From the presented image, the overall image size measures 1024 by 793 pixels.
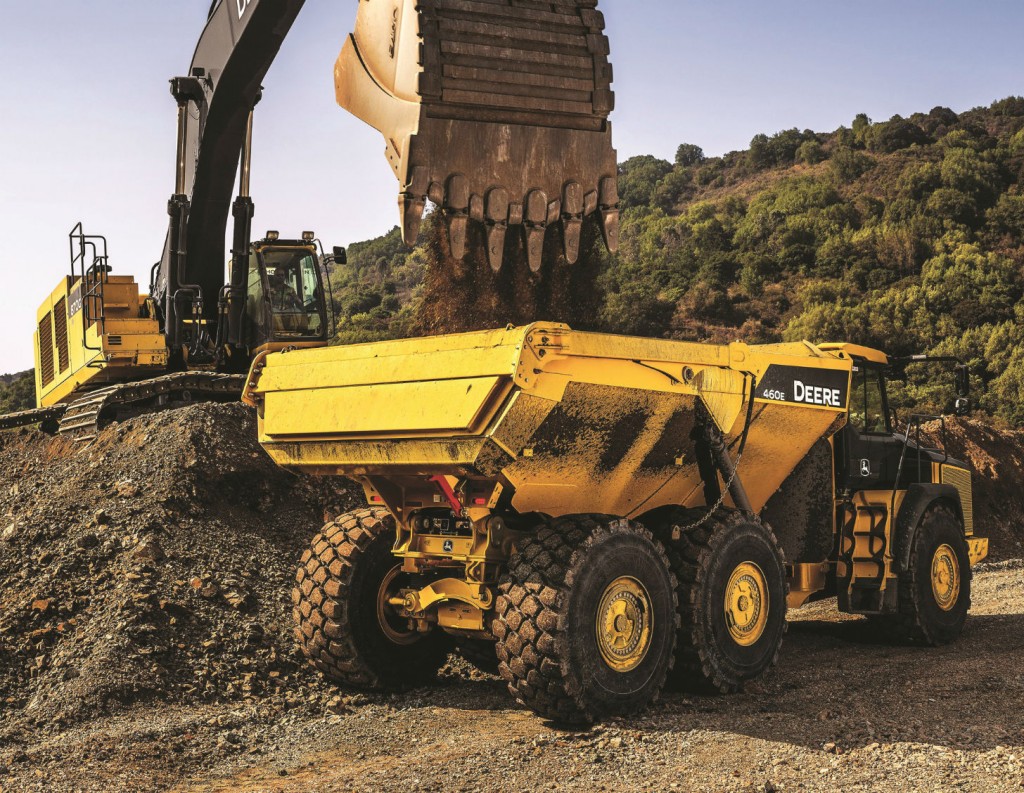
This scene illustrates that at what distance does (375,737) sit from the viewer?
592 centimetres

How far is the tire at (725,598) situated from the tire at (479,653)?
1.18m

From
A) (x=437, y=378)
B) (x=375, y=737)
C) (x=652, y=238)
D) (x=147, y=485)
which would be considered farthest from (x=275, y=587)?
(x=652, y=238)

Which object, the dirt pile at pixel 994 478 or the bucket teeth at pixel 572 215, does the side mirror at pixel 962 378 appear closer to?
the bucket teeth at pixel 572 215

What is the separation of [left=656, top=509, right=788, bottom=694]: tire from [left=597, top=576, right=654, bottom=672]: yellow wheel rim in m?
0.37

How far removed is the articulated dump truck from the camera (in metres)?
5.60

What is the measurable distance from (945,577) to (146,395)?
920cm

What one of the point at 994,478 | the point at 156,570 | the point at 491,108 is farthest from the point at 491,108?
the point at 994,478

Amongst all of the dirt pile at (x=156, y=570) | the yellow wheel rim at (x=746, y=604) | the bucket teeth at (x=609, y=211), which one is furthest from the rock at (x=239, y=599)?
the bucket teeth at (x=609, y=211)

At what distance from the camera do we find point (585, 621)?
224 inches

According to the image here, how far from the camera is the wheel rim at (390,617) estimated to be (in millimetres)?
6809

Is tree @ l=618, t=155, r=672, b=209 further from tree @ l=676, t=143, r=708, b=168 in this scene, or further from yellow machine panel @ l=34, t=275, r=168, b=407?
yellow machine panel @ l=34, t=275, r=168, b=407

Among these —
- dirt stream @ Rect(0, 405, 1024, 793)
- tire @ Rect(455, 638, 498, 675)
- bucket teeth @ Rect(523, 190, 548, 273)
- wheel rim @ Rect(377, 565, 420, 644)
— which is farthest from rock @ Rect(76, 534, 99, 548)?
bucket teeth @ Rect(523, 190, 548, 273)

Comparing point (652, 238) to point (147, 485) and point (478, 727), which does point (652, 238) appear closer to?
point (147, 485)

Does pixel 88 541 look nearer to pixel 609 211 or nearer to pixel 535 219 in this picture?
pixel 535 219
